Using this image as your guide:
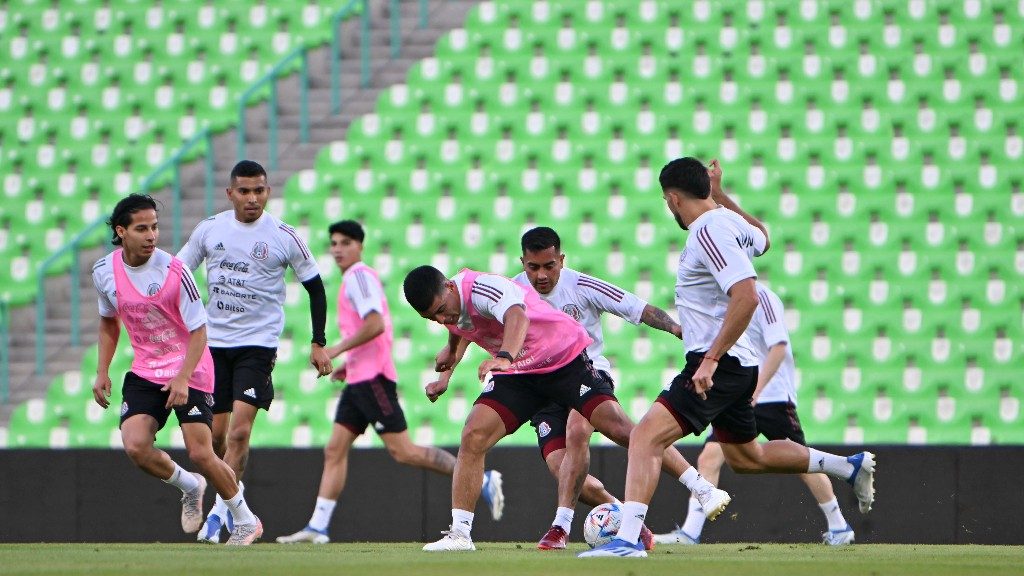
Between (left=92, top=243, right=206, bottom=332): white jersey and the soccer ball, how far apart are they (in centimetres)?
234

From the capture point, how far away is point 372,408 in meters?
9.80

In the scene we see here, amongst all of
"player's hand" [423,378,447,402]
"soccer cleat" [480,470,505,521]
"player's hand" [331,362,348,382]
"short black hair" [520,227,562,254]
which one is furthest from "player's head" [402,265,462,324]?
"player's hand" [331,362,348,382]

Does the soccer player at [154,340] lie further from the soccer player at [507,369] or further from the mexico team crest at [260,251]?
the soccer player at [507,369]

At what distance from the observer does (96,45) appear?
616 inches

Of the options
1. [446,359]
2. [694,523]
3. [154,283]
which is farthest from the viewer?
[694,523]

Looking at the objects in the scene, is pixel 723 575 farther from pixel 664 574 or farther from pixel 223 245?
pixel 223 245

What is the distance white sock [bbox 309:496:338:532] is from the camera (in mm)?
9758

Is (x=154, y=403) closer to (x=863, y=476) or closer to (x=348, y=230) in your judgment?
(x=348, y=230)

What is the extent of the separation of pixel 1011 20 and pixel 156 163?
28.6ft

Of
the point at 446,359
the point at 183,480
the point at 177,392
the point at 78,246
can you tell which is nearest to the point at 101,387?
the point at 183,480

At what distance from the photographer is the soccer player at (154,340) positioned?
755cm

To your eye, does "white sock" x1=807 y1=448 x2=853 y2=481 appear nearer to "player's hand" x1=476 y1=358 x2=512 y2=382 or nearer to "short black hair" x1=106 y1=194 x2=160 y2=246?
"player's hand" x1=476 y1=358 x2=512 y2=382

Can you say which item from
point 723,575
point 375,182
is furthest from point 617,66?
point 723,575

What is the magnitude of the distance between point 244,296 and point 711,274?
3.25 m
